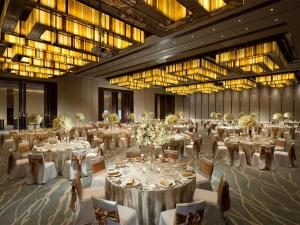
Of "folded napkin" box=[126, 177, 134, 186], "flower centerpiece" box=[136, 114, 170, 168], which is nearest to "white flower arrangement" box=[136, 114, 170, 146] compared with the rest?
"flower centerpiece" box=[136, 114, 170, 168]

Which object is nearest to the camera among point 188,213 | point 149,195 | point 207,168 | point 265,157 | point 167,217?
point 188,213

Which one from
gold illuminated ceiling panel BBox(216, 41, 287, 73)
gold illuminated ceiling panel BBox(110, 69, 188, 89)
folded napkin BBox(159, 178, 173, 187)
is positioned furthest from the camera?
gold illuminated ceiling panel BBox(110, 69, 188, 89)

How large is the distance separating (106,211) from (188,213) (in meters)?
0.91

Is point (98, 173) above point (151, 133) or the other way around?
the other way around

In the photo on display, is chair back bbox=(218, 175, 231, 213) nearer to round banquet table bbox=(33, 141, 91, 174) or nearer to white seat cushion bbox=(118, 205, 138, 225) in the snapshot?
white seat cushion bbox=(118, 205, 138, 225)

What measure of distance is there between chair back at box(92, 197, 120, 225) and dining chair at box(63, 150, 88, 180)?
2925 mm

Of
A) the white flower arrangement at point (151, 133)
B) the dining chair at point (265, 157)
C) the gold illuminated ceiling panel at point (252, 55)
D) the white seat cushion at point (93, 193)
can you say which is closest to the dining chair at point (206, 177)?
the white flower arrangement at point (151, 133)

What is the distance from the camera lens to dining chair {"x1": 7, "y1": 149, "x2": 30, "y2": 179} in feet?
17.2

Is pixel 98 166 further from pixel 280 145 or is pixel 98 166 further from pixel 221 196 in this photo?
pixel 280 145

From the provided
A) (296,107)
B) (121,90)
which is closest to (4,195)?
(121,90)

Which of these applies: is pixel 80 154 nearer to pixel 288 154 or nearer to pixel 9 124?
pixel 288 154

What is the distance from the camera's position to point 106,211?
93.6 inches

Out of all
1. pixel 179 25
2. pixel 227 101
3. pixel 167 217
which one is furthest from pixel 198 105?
pixel 167 217

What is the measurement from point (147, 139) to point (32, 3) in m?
2.86
